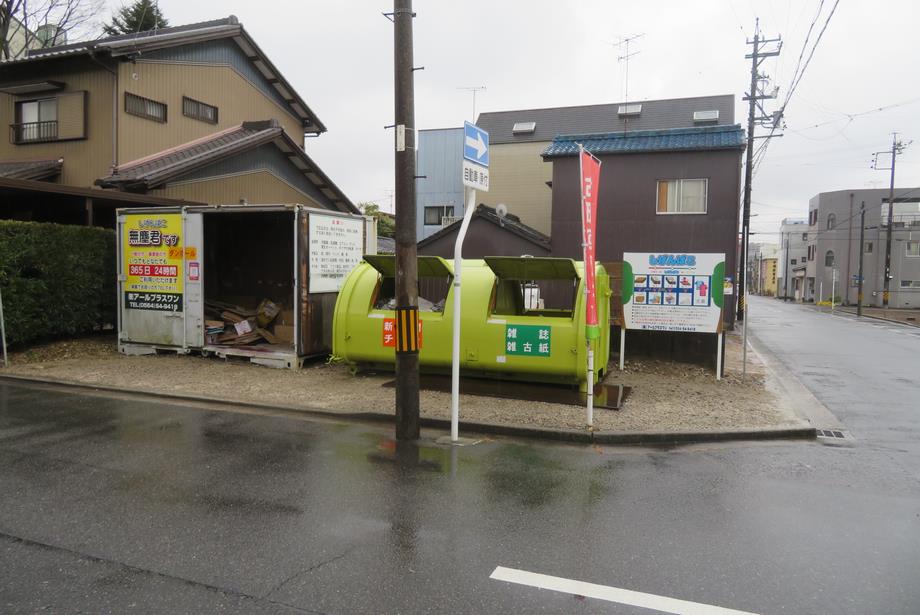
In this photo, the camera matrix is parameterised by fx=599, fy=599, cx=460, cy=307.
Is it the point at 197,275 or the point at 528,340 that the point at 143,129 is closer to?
the point at 197,275

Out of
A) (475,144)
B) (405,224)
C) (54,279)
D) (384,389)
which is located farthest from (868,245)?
(54,279)

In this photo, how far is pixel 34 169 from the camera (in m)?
15.7

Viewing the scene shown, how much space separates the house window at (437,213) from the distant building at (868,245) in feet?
111

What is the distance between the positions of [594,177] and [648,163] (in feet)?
27.2

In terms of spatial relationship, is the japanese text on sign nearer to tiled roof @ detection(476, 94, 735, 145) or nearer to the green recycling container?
the green recycling container

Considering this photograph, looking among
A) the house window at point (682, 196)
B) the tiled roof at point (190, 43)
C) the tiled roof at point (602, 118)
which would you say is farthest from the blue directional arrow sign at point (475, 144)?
the tiled roof at point (602, 118)

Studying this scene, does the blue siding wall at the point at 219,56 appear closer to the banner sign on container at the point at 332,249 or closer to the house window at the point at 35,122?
the house window at the point at 35,122

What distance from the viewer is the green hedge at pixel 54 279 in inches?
416

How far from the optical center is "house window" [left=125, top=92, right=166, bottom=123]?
15656 millimetres

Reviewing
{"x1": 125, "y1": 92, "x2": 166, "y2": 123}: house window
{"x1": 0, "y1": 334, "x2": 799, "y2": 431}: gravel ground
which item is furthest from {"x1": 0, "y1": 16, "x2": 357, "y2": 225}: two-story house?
{"x1": 0, "y1": 334, "x2": 799, "y2": 431}: gravel ground

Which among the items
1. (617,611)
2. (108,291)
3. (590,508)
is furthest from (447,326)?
(108,291)

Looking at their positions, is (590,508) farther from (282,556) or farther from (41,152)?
(41,152)

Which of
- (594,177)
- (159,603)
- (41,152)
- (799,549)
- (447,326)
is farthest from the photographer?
(41,152)

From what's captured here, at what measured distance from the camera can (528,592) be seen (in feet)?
10.8
